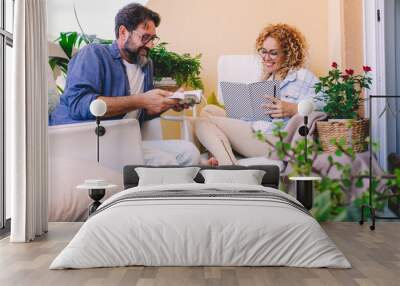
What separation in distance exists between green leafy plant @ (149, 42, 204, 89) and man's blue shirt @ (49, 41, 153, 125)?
164 mm

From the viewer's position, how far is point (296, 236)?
4.28 m

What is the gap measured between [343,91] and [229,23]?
159 centimetres

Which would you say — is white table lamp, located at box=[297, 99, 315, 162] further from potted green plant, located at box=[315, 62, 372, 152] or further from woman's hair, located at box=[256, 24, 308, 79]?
woman's hair, located at box=[256, 24, 308, 79]

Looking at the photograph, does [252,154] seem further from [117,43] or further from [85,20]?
[85,20]

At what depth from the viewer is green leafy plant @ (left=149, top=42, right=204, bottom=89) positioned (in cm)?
713

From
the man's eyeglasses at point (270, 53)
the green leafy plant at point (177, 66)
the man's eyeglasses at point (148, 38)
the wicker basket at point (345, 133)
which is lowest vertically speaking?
the wicker basket at point (345, 133)

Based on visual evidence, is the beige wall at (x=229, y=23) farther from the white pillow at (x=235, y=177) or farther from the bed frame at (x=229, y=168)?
the white pillow at (x=235, y=177)

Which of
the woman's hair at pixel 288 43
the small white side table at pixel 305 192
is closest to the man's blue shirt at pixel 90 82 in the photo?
the woman's hair at pixel 288 43

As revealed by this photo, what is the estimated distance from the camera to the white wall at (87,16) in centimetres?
715

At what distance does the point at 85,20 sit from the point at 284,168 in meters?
2.97

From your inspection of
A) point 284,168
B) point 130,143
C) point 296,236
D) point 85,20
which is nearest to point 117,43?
point 85,20

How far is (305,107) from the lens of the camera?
671 cm

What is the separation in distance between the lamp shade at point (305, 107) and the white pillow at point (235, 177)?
33.2 inches

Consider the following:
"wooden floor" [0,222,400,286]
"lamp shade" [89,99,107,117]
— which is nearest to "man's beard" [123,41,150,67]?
"lamp shade" [89,99,107,117]
